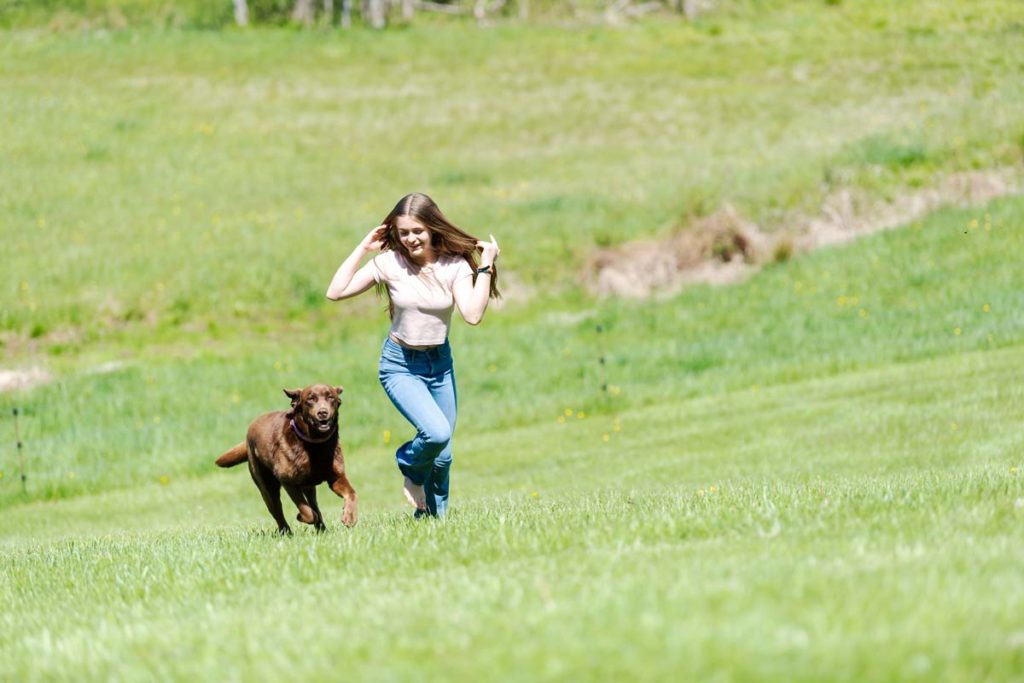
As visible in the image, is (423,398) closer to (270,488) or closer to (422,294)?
(422,294)

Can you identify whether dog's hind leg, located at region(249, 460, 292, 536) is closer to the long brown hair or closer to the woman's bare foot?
the woman's bare foot

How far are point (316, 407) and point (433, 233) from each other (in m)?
1.50

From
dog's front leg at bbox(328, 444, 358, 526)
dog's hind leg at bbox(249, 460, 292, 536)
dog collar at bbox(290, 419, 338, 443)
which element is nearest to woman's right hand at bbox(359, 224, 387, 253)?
dog collar at bbox(290, 419, 338, 443)

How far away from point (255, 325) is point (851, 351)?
39.7ft

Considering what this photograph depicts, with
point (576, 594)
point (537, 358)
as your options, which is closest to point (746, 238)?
point (537, 358)

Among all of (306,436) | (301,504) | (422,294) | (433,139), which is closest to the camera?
(422,294)

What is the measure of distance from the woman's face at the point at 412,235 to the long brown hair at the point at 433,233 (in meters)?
0.03

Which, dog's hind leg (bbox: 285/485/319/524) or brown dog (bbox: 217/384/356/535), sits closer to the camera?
brown dog (bbox: 217/384/356/535)

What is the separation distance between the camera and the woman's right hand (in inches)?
356

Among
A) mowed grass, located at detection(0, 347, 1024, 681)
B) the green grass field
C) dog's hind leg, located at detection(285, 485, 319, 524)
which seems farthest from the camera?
dog's hind leg, located at detection(285, 485, 319, 524)

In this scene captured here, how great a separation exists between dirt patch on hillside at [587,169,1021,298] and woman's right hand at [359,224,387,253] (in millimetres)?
17991

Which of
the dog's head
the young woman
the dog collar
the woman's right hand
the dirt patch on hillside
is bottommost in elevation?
the dirt patch on hillside

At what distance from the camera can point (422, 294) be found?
898cm

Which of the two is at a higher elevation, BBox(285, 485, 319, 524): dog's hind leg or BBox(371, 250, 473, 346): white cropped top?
BBox(371, 250, 473, 346): white cropped top
